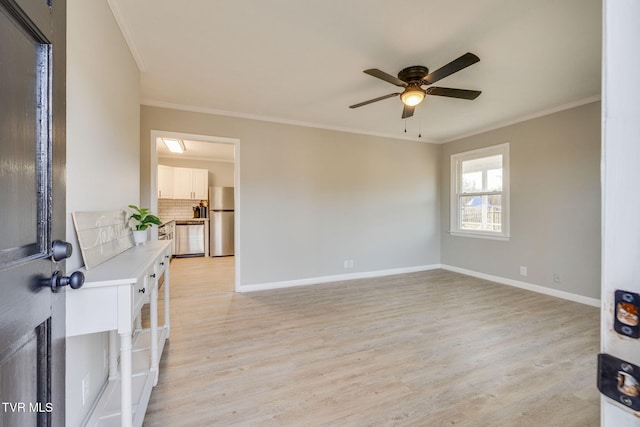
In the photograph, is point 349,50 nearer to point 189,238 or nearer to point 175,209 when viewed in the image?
point 189,238

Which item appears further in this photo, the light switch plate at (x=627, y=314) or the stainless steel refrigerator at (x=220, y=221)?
the stainless steel refrigerator at (x=220, y=221)

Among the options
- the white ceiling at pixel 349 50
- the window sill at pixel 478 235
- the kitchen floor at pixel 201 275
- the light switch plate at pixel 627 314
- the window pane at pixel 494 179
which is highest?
the white ceiling at pixel 349 50

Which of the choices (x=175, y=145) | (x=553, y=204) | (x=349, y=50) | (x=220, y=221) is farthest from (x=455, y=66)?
(x=220, y=221)

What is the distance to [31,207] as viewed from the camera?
77 centimetres

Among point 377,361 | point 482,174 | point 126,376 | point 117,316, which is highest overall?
point 482,174

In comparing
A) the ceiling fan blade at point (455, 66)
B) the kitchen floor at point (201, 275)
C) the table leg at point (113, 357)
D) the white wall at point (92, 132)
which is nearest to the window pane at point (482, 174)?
the ceiling fan blade at point (455, 66)

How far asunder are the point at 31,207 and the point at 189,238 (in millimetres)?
6581

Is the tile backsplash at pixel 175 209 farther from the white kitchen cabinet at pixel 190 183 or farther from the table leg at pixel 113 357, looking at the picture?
the table leg at pixel 113 357

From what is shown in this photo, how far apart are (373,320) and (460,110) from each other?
3003 millimetres

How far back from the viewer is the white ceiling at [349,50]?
1.97m

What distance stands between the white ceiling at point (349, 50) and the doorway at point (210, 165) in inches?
17.1

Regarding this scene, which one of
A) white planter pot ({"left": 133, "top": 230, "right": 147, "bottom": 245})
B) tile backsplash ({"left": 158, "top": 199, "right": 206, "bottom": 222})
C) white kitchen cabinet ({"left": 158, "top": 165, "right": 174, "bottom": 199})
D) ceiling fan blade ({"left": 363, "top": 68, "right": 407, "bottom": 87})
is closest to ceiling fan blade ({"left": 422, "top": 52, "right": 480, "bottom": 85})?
ceiling fan blade ({"left": 363, "top": 68, "right": 407, "bottom": 87})

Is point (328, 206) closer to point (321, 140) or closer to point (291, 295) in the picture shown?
point (321, 140)

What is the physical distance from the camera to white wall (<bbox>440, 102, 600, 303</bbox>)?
3473mm
